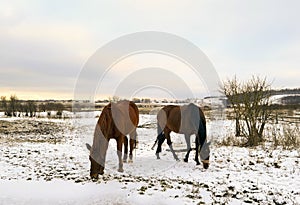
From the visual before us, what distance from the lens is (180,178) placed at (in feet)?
21.0

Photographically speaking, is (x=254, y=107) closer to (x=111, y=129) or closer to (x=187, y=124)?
(x=187, y=124)

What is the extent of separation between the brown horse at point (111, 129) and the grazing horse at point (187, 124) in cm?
123

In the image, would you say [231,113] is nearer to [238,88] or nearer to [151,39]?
[238,88]

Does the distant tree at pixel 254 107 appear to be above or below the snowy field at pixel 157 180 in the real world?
above

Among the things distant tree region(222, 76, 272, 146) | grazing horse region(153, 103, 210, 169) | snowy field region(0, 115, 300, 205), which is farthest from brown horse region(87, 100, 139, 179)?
distant tree region(222, 76, 272, 146)

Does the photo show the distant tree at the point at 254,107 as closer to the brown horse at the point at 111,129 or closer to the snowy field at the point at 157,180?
the snowy field at the point at 157,180

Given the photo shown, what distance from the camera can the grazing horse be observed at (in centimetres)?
776

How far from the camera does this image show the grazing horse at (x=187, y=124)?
776 centimetres

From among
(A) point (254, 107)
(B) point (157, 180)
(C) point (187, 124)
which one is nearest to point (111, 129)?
(B) point (157, 180)

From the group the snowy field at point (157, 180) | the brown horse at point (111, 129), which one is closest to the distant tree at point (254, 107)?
the snowy field at point (157, 180)

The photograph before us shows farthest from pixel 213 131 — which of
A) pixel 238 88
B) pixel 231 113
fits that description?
pixel 238 88

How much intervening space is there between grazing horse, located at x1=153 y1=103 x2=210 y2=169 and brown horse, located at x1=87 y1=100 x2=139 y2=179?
1.23m

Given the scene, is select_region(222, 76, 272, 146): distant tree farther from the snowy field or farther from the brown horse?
the brown horse

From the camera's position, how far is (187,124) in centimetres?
845
